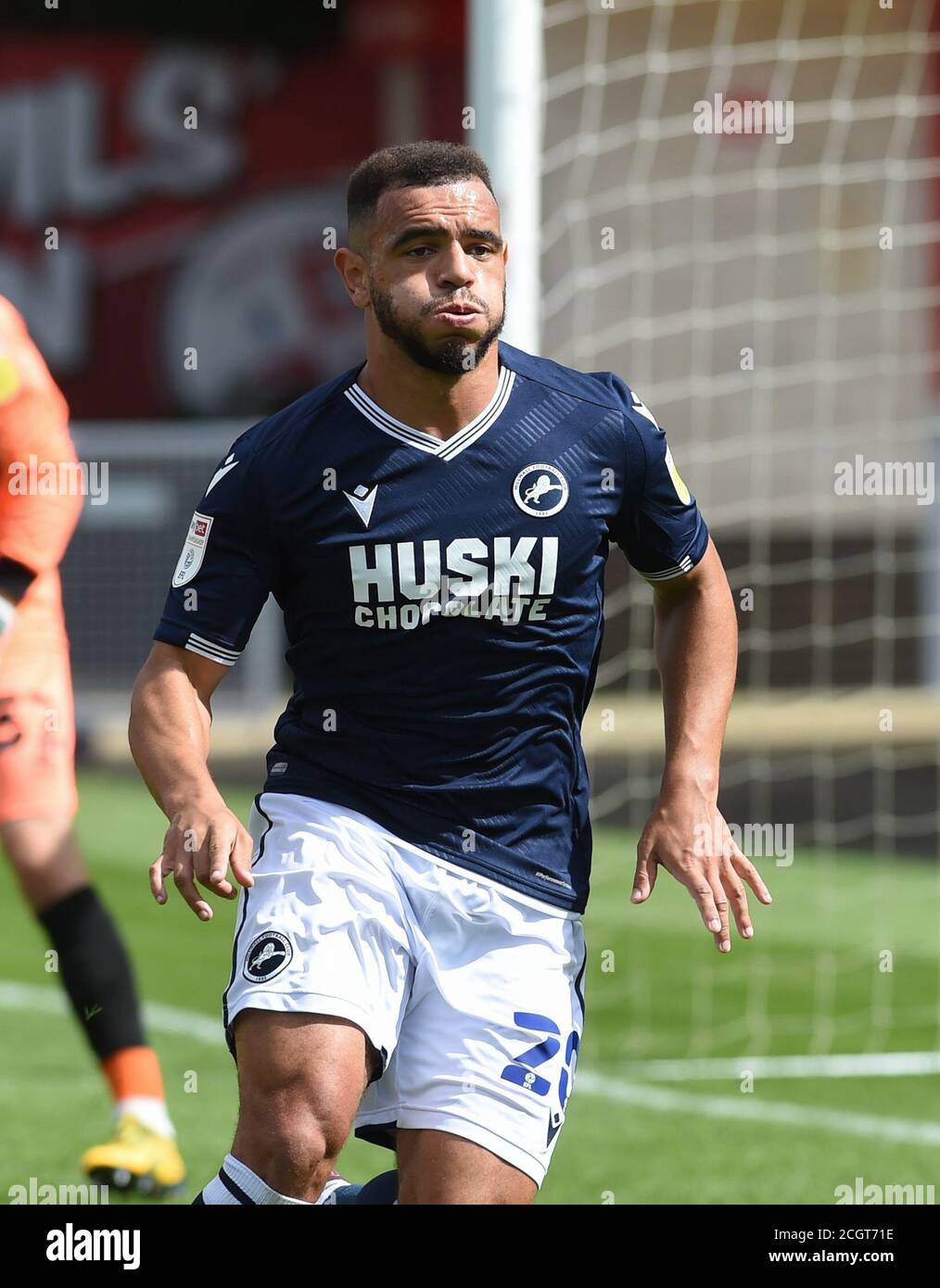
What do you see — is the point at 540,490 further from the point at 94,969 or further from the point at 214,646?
the point at 94,969

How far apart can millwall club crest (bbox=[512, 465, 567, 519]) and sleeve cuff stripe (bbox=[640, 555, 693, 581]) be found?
11.8 inches

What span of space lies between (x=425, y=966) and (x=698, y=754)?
613 mm

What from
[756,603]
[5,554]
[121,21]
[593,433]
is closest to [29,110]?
[121,21]

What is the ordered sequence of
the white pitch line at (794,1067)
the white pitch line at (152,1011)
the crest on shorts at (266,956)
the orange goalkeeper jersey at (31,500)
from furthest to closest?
the white pitch line at (152,1011) → the white pitch line at (794,1067) → the orange goalkeeper jersey at (31,500) → the crest on shorts at (266,956)

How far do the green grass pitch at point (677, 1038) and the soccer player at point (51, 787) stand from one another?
313 mm

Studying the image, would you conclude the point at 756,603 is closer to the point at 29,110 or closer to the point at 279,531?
the point at 29,110

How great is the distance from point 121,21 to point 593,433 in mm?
15344

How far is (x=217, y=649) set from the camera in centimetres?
358

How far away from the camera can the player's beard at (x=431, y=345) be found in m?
3.54

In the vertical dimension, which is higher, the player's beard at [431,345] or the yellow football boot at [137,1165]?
the player's beard at [431,345]

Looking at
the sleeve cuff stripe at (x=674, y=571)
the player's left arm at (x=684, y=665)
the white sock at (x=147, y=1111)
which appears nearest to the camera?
the player's left arm at (x=684, y=665)

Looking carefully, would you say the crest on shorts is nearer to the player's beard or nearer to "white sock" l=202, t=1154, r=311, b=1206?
"white sock" l=202, t=1154, r=311, b=1206

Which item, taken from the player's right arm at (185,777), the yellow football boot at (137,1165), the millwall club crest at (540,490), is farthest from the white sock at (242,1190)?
the yellow football boot at (137,1165)

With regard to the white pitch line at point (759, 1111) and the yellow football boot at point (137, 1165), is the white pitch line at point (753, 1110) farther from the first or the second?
the yellow football boot at point (137, 1165)
